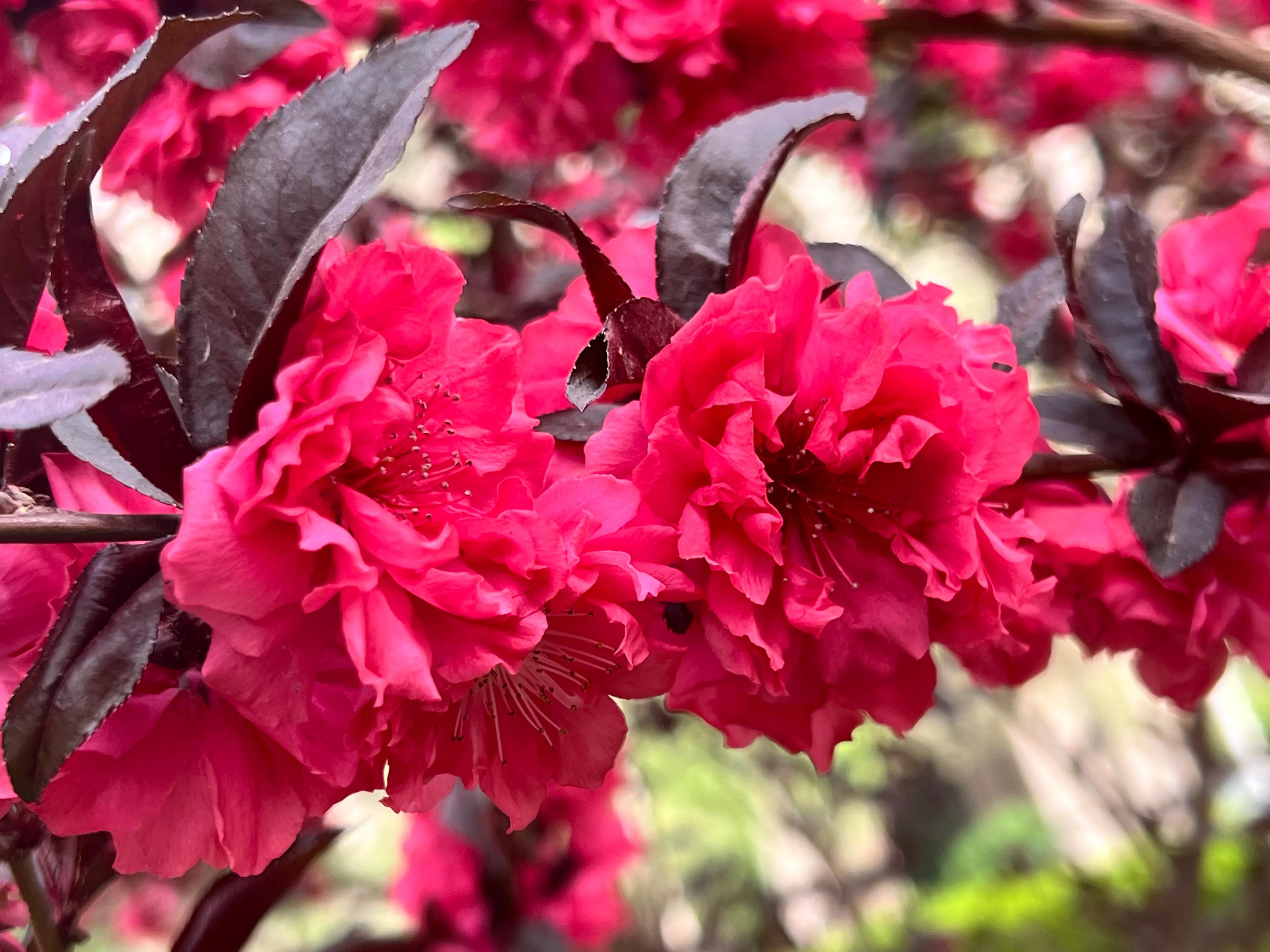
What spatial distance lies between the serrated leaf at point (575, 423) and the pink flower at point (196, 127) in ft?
0.86

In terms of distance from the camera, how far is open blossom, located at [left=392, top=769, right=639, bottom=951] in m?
1.02

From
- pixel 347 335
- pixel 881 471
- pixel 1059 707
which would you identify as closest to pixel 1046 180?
pixel 881 471

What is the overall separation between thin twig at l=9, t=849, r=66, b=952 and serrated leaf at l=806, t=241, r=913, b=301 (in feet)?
1.56

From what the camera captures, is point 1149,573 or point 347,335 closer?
point 347,335

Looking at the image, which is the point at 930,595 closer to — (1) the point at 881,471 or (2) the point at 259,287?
(1) the point at 881,471

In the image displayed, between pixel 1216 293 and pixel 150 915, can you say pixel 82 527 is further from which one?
pixel 150 915

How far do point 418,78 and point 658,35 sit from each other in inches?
11.7

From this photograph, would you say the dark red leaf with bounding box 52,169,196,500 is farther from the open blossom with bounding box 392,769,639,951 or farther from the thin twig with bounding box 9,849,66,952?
the open blossom with bounding box 392,769,639,951

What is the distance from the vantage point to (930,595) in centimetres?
37

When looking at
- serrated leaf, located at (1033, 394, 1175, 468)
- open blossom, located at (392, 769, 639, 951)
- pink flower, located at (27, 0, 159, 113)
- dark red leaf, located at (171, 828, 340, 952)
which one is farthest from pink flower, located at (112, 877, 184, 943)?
serrated leaf, located at (1033, 394, 1175, 468)

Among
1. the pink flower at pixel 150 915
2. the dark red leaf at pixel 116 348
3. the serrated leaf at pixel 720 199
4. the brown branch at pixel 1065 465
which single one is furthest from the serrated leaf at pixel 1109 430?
the pink flower at pixel 150 915

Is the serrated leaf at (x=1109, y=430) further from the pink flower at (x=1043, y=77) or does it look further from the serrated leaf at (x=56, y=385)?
the pink flower at (x=1043, y=77)

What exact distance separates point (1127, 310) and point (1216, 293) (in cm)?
7

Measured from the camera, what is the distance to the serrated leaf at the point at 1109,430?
482mm
